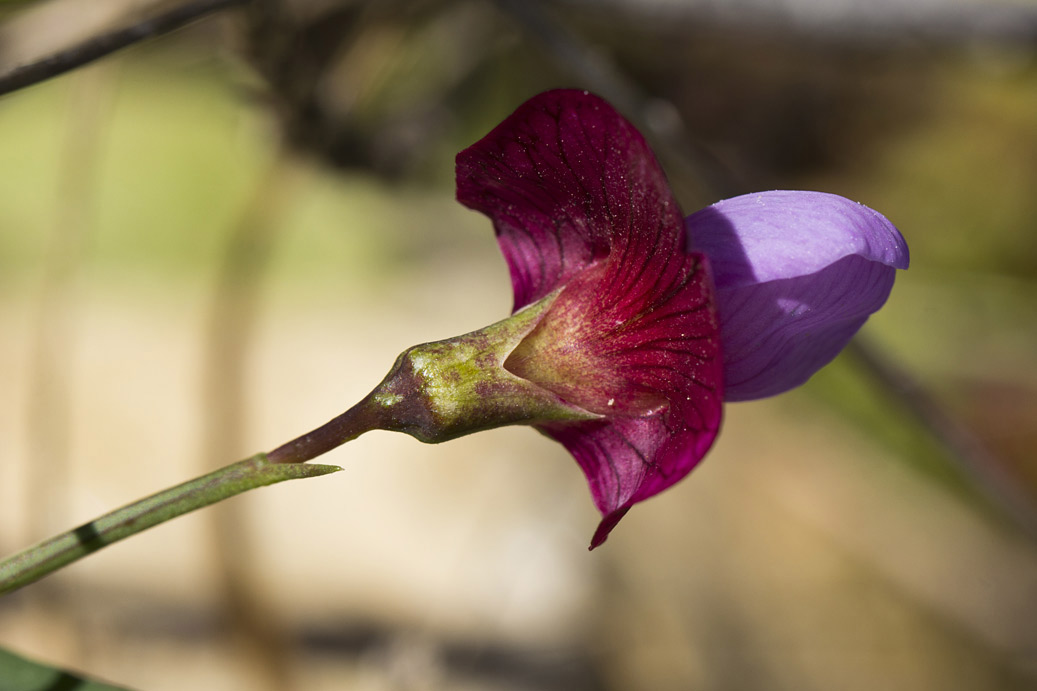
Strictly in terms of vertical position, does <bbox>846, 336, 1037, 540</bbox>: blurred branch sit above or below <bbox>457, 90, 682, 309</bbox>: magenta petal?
below

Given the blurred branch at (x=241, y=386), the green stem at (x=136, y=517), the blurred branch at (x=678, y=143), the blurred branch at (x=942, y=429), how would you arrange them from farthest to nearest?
the blurred branch at (x=241, y=386) → the blurred branch at (x=942, y=429) → the blurred branch at (x=678, y=143) → the green stem at (x=136, y=517)

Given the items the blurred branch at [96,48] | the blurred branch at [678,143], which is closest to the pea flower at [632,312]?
the blurred branch at [96,48]

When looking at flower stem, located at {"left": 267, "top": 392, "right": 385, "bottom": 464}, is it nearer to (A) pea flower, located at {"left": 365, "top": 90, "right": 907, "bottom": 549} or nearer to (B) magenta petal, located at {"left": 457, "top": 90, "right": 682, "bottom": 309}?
(A) pea flower, located at {"left": 365, "top": 90, "right": 907, "bottom": 549}

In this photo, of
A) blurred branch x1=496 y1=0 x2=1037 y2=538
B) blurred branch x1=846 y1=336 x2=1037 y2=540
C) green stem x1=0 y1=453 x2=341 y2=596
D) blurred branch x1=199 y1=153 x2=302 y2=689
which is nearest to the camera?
green stem x1=0 y1=453 x2=341 y2=596

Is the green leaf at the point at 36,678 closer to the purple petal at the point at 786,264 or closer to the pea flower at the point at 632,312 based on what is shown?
the pea flower at the point at 632,312

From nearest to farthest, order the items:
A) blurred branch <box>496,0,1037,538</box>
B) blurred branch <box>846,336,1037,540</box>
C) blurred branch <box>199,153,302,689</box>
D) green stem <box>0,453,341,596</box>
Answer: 1. green stem <box>0,453,341,596</box>
2. blurred branch <box>496,0,1037,538</box>
3. blurred branch <box>846,336,1037,540</box>
4. blurred branch <box>199,153,302,689</box>

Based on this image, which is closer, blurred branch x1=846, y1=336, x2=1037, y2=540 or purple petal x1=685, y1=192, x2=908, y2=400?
purple petal x1=685, y1=192, x2=908, y2=400

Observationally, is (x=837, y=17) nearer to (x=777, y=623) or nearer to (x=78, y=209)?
(x=777, y=623)

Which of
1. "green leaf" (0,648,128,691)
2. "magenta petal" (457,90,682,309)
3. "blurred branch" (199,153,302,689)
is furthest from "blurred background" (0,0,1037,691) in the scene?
"green leaf" (0,648,128,691)

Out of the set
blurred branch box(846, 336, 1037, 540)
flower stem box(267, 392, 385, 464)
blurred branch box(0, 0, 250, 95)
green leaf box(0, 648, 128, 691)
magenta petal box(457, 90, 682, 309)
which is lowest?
blurred branch box(846, 336, 1037, 540)
